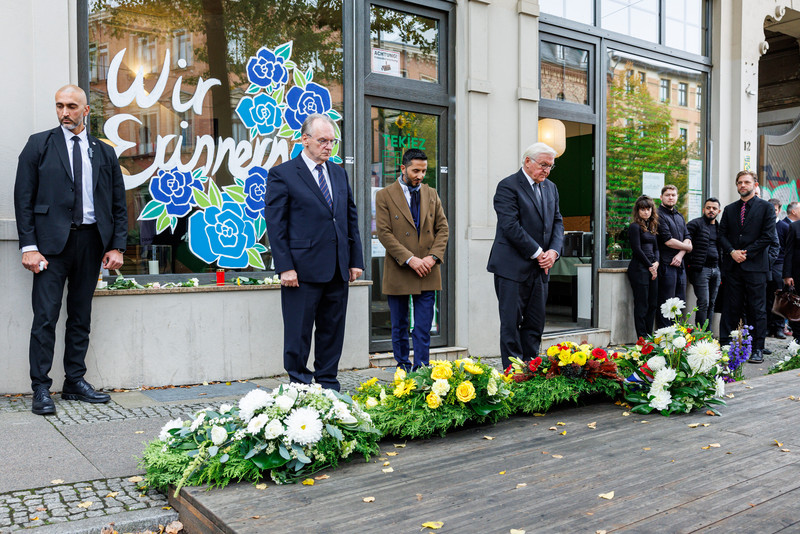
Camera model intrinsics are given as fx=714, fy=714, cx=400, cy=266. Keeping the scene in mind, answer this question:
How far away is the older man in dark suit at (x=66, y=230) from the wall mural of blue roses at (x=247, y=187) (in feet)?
3.00

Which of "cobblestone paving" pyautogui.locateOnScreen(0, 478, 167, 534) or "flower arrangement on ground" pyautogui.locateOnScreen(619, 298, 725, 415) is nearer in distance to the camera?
"cobblestone paving" pyautogui.locateOnScreen(0, 478, 167, 534)

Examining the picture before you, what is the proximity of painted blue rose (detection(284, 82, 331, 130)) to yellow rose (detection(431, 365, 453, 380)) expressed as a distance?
12.7ft

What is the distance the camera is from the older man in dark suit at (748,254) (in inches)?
326

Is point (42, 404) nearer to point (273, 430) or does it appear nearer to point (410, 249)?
point (273, 430)

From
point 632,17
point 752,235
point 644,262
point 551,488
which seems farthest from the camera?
point 632,17

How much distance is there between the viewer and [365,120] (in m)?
7.36

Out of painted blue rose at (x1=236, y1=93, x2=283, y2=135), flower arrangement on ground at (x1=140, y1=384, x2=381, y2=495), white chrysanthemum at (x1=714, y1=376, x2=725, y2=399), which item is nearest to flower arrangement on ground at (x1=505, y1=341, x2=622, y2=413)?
white chrysanthemum at (x1=714, y1=376, x2=725, y2=399)

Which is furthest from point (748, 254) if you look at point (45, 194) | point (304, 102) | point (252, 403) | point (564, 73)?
point (45, 194)

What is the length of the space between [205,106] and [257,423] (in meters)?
4.13

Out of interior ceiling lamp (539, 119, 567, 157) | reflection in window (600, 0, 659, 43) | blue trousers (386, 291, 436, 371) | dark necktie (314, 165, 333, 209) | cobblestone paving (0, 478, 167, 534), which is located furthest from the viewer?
reflection in window (600, 0, 659, 43)

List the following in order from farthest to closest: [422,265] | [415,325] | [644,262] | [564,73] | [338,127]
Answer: [564,73] < [644,262] < [338,127] < [415,325] < [422,265]

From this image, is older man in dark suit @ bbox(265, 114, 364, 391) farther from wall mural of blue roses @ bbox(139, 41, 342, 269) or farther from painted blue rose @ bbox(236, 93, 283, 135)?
painted blue rose @ bbox(236, 93, 283, 135)

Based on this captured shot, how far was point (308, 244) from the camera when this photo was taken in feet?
16.4

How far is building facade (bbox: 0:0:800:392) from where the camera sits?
5910 mm
